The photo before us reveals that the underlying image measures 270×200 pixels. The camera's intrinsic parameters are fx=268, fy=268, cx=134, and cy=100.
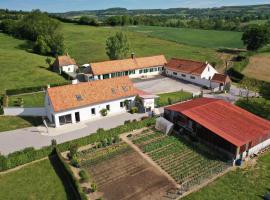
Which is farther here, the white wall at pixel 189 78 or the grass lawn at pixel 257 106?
the white wall at pixel 189 78

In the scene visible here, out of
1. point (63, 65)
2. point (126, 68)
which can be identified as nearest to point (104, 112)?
point (126, 68)

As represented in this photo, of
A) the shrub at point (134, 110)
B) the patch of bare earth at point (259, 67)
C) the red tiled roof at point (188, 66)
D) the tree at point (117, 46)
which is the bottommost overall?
the shrub at point (134, 110)

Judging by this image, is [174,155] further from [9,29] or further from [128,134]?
[9,29]

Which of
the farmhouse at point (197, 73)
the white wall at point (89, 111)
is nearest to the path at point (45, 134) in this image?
the white wall at point (89, 111)

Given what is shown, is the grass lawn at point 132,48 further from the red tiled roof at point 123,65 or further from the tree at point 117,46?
the red tiled roof at point 123,65

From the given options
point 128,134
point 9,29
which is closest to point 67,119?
point 128,134
